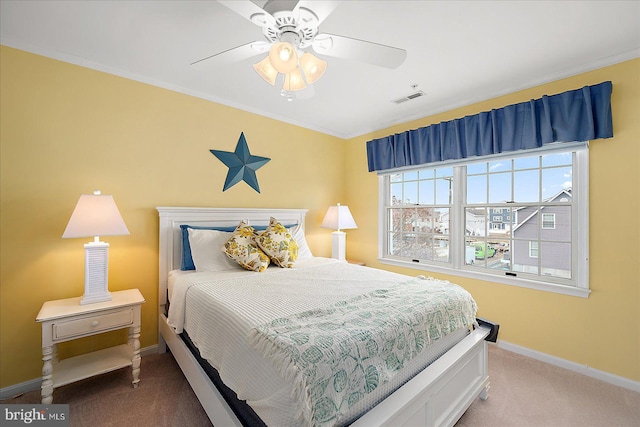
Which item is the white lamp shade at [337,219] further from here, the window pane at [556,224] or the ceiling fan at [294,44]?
the ceiling fan at [294,44]

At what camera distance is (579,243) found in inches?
91.5

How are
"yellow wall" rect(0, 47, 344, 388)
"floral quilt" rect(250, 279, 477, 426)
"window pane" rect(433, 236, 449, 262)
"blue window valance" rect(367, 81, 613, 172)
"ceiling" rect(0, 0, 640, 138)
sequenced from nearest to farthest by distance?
"floral quilt" rect(250, 279, 477, 426) → "ceiling" rect(0, 0, 640, 138) → "yellow wall" rect(0, 47, 344, 388) → "blue window valance" rect(367, 81, 613, 172) → "window pane" rect(433, 236, 449, 262)

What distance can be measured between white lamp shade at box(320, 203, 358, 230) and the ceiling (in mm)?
1472

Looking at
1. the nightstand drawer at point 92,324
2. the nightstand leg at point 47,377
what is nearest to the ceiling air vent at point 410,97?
the nightstand drawer at point 92,324

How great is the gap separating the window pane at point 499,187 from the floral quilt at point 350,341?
62.7 inches

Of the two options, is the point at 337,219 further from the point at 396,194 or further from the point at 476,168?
the point at 476,168

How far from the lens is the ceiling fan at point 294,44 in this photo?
4.21 feet

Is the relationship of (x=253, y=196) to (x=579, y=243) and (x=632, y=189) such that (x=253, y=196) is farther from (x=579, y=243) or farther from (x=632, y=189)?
(x=632, y=189)

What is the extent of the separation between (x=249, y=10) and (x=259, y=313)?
150 cm

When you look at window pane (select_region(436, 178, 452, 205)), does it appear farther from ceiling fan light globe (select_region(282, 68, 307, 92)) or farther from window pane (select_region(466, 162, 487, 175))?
ceiling fan light globe (select_region(282, 68, 307, 92))

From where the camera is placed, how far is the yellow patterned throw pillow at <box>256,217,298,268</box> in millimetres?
2605

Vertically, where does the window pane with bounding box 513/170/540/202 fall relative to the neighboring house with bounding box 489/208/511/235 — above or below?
above
